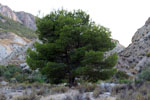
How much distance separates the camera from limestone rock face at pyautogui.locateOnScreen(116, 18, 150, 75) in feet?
91.1

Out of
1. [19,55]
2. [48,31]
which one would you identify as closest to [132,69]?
[48,31]

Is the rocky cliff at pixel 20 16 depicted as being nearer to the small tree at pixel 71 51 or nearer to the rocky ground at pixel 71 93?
the small tree at pixel 71 51

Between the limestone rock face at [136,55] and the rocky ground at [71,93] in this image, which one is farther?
the limestone rock face at [136,55]

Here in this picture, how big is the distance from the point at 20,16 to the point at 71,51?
18688cm

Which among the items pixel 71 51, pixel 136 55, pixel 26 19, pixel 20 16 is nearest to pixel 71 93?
pixel 71 51

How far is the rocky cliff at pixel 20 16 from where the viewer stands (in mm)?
171038

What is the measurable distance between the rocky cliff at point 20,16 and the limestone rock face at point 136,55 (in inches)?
5936

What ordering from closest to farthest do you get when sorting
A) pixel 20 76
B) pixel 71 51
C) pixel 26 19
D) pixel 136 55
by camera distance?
pixel 71 51 < pixel 20 76 < pixel 136 55 < pixel 26 19

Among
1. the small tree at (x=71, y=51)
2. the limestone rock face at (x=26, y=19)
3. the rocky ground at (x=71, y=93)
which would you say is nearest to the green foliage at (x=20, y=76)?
the small tree at (x=71, y=51)

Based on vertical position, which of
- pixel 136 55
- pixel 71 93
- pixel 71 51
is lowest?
pixel 71 93

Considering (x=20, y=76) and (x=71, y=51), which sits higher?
(x=71, y=51)

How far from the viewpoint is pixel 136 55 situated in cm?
3112

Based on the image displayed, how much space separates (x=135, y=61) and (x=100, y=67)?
1848 cm

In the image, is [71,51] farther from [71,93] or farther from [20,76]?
[20,76]
